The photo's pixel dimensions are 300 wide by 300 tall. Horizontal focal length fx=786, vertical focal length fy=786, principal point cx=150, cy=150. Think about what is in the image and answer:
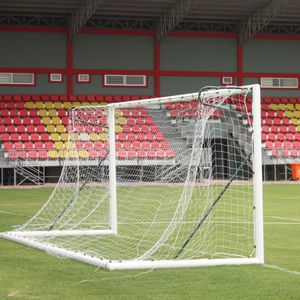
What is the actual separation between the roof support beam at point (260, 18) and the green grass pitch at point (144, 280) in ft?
71.1

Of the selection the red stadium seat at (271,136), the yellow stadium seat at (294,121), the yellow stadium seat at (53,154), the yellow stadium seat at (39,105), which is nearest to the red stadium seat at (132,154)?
the yellow stadium seat at (53,154)

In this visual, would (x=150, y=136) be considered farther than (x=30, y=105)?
No

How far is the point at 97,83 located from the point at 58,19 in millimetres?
3107

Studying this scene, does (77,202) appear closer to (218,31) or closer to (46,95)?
(46,95)

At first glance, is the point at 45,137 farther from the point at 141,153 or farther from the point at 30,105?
the point at 141,153

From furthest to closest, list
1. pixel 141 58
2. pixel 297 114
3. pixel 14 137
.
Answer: pixel 297 114 → pixel 141 58 → pixel 14 137

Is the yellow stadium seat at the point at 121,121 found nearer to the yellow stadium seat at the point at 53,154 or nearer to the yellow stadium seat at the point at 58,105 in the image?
the yellow stadium seat at the point at 53,154

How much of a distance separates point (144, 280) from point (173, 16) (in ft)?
82.4

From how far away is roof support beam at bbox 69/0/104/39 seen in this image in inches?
1152

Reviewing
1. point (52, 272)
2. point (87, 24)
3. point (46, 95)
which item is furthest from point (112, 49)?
point (52, 272)

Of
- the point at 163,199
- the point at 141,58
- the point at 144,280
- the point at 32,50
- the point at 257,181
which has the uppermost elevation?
the point at 32,50

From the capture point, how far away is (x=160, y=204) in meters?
17.3

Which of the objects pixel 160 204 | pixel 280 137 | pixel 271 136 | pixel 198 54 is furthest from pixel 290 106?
pixel 160 204

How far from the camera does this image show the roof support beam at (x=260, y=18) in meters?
31.0
